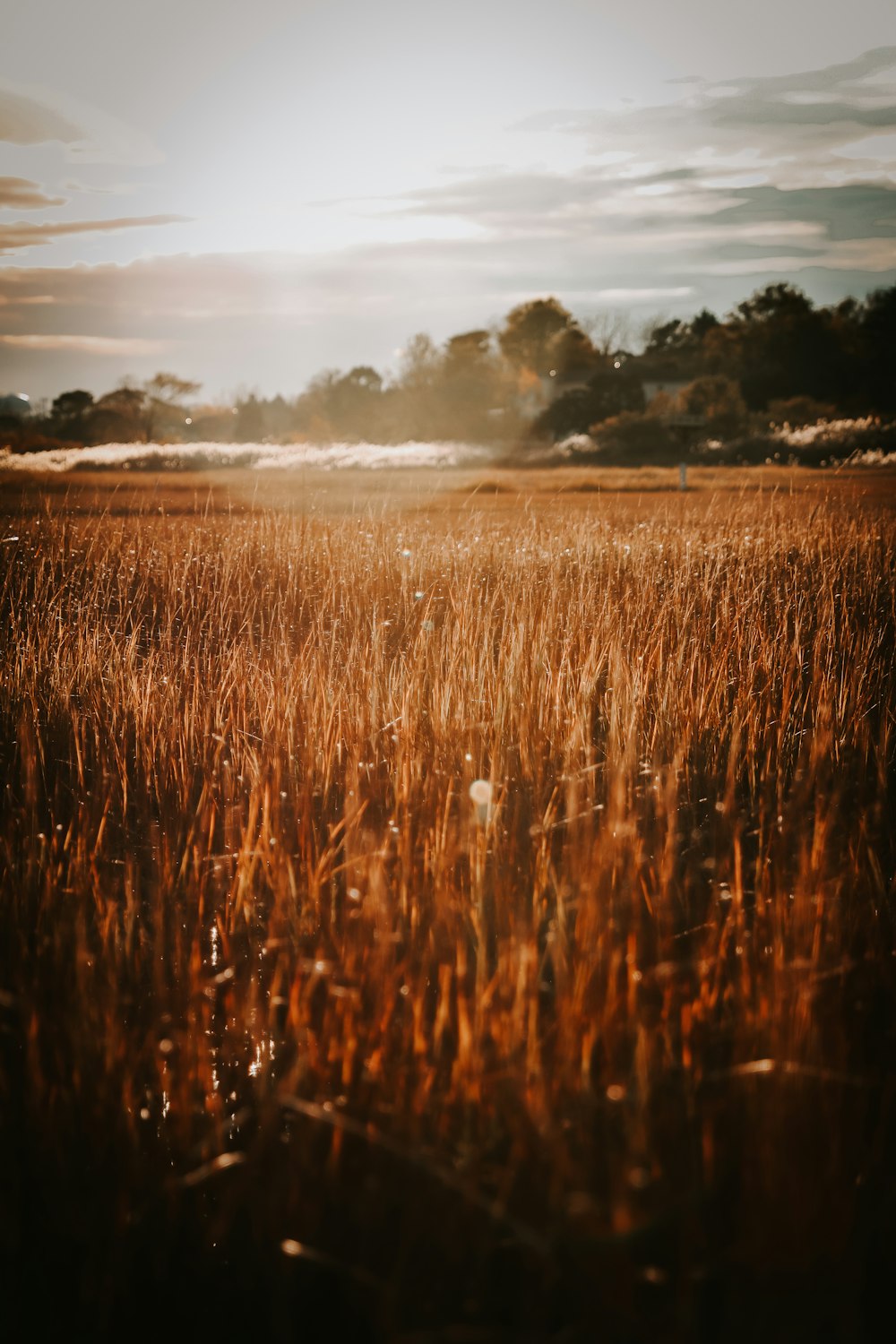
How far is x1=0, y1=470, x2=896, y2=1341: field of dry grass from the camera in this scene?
59.5 inches

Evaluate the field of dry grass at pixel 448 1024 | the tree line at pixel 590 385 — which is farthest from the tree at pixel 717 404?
the field of dry grass at pixel 448 1024

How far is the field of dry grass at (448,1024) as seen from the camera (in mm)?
1512

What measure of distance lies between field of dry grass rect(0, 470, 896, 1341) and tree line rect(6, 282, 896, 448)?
21.4m

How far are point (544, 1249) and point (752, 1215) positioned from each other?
23.4 inches

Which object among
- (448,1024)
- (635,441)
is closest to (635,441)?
(635,441)

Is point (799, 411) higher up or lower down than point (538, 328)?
lower down

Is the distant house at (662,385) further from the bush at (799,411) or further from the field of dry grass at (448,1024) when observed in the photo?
the field of dry grass at (448,1024)

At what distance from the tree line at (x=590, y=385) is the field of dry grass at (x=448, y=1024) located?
70.1 feet

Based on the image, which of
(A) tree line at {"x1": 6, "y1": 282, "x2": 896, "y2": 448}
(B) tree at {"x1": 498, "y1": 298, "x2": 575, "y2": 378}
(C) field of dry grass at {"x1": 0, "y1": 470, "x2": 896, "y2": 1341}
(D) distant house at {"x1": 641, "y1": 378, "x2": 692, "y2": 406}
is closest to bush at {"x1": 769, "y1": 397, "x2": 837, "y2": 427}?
(A) tree line at {"x1": 6, "y1": 282, "x2": 896, "y2": 448}

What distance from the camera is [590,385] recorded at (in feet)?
156

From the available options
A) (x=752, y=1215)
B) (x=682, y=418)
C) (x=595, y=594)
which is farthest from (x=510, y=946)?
(x=682, y=418)

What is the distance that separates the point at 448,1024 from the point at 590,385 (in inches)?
1938

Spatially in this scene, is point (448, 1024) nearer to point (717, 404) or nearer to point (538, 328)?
point (717, 404)

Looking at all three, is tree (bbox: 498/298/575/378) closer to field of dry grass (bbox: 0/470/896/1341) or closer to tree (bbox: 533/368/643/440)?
tree (bbox: 533/368/643/440)
